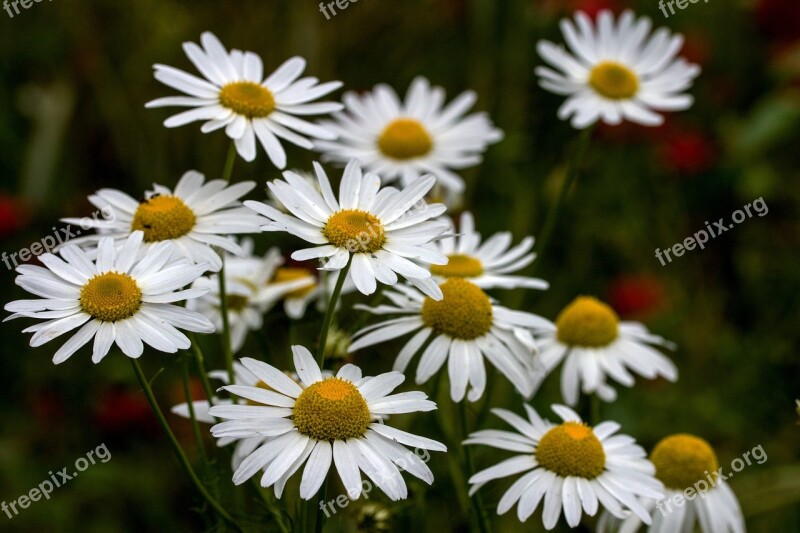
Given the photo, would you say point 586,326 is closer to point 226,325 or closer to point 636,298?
point 226,325

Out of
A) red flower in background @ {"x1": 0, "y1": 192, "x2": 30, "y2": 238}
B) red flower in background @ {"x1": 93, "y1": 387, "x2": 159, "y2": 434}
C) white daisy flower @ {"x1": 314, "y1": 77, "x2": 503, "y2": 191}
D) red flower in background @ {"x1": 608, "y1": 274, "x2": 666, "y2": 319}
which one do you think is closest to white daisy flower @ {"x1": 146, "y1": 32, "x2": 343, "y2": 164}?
white daisy flower @ {"x1": 314, "y1": 77, "x2": 503, "y2": 191}

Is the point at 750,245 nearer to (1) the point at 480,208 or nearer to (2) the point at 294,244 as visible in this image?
(1) the point at 480,208

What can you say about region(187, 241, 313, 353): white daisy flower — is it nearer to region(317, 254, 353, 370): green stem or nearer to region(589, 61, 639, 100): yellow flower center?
region(317, 254, 353, 370): green stem

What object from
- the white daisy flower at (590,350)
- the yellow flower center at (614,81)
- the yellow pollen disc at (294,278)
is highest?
the yellow flower center at (614,81)

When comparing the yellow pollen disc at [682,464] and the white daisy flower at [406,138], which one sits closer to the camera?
the yellow pollen disc at [682,464]

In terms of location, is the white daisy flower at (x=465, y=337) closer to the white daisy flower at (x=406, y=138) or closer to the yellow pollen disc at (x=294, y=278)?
the yellow pollen disc at (x=294, y=278)

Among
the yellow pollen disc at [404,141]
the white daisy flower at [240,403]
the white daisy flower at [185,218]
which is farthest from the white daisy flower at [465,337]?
the yellow pollen disc at [404,141]

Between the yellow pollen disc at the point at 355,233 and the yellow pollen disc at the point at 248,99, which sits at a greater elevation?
the yellow pollen disc at the point at 248,99
